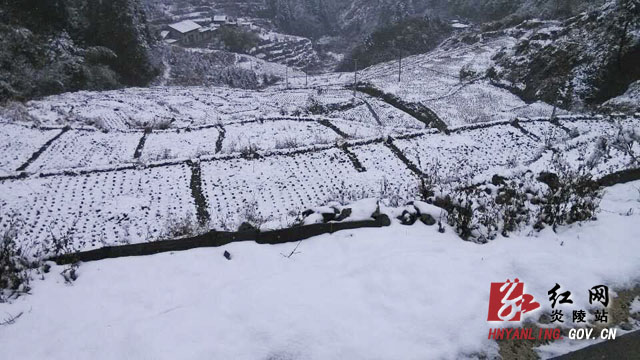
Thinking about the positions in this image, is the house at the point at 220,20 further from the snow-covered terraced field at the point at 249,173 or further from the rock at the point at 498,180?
the rock at the point at 498,180

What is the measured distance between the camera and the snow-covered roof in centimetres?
7431

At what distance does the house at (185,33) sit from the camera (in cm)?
7388

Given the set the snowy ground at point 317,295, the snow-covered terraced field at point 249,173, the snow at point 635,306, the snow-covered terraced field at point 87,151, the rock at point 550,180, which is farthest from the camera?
the snow-covered terraced field at point 87,151

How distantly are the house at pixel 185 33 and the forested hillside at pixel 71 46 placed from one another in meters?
35.5

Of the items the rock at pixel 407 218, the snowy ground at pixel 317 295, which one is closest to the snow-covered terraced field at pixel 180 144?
the snowy ground at pixel 317 295

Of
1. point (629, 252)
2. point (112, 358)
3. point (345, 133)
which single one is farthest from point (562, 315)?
point (345, 133)

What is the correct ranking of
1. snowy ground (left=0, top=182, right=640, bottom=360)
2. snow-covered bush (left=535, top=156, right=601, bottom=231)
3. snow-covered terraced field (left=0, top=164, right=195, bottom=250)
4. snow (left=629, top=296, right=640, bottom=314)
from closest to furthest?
snowy ground (left=0, top=182, right=640, bottom=360)
snow (left=629, top=296, right=640, bottom=314)
snow-covered bush (left=535, top=156, right=601, bottom=231)
snow-covered terraced field (left=0, top=164, right=195, bottom=250)

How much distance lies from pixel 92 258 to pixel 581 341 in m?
5.09

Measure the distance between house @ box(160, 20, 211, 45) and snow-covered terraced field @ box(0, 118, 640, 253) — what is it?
216 feet

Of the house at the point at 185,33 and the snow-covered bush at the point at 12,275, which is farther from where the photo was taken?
the house at the point at 185,33

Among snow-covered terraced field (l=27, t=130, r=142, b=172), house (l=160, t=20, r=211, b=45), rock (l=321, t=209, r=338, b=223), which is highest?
house (l=160, t=20, r=211, b=45)

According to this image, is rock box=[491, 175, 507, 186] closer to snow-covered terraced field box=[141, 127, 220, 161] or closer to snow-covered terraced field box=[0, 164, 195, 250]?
snow-covered terraced field box=[0, 164, 195, 250]

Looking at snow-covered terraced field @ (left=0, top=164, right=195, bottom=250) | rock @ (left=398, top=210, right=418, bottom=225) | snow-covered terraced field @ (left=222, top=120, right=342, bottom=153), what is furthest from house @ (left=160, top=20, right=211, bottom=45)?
rock @ (left=398, top=210, right=418, bottom=225)

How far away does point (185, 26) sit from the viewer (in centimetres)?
7588
